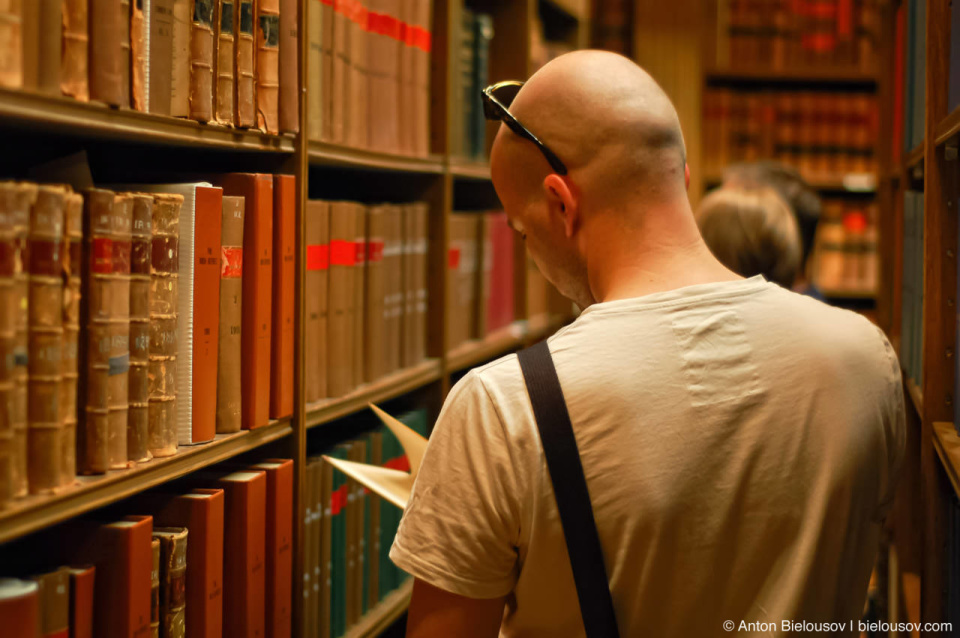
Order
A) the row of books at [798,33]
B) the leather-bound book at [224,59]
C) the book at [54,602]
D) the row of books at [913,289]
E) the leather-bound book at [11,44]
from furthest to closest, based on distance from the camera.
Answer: the row of books at [798,33]
the row of books at [913,289]
the leather-bound book at [224,59]
the book at [54,602]
the leather-bound book at [11,44]

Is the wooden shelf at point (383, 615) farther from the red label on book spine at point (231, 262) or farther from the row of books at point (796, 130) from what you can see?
the row of books at point (796, 130)

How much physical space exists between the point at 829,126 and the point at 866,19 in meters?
0.44

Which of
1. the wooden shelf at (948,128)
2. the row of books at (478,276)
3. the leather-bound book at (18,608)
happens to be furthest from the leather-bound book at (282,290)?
the wooden shelf at (948,128)

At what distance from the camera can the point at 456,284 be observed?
2307 mm

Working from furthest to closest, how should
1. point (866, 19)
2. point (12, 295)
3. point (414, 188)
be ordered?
point (866, 19) < point (414, 188) < point (12, 295)

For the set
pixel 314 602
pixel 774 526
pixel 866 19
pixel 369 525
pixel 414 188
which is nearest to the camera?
pixel 774 526

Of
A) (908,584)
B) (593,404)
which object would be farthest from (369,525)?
(908,584)

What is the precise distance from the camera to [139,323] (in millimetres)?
1063

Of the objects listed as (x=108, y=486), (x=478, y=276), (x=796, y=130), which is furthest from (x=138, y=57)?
(x=796, y=130)

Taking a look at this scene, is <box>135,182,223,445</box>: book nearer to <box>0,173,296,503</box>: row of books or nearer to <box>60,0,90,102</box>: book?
<box>0,173,296,503</box>: row of books

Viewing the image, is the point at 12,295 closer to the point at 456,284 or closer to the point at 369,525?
the point at 369,525

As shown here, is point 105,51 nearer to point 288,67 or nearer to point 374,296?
point 288,67

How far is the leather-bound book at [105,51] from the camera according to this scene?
Result: 97 cm

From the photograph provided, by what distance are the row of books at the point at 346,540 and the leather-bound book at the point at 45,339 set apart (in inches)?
25.6
